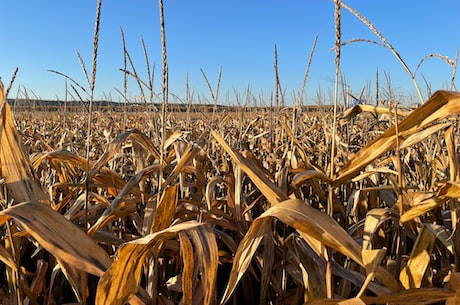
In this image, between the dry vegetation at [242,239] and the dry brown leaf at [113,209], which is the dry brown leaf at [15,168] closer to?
the dry vegetation at [242,239]

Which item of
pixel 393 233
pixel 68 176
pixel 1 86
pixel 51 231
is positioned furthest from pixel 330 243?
pixel 68 176

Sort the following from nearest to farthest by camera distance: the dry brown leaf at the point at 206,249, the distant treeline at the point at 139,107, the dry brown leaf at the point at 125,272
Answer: the dry brown leaf at the point at 125,272 < the dry brown leaf at the point at 206,249 < the distant treeline at the point at 139,107

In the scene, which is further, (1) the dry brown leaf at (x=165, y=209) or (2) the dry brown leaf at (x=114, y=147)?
(2) the dry brown leaf at (x=114, y=147)

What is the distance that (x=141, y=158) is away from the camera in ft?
6.15

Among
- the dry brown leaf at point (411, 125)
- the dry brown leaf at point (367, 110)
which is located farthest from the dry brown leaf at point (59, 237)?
the dry brown leaf at point (367, 110)

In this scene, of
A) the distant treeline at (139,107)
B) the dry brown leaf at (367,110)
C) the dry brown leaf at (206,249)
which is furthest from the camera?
the distant treeline at (139,107)

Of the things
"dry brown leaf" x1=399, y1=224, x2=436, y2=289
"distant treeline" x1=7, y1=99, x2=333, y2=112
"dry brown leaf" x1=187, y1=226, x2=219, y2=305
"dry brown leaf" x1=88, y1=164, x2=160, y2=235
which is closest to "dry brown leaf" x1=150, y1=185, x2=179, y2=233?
"dry brown leaf" x1=187, y1=226, x2=219, y2=305

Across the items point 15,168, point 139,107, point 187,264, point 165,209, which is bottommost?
point 187,264

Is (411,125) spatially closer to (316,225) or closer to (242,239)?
(316,225)

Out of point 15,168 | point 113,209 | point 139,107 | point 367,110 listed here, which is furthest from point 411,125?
point 139,107

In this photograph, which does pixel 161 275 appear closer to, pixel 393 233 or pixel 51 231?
pixel 51 231

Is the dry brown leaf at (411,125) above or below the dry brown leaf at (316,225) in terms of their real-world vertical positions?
above

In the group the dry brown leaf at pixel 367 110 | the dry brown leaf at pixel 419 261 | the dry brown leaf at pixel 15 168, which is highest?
the dry brown leaf at pixel 367 110

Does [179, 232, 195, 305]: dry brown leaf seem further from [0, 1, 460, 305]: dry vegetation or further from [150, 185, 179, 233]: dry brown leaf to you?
[150, 185, 179, 233]: dry brown leaf
